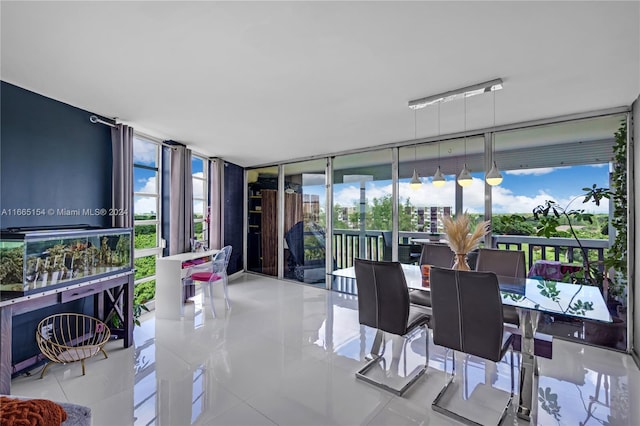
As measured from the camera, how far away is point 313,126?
12.4 feet

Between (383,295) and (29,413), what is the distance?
7.07ft

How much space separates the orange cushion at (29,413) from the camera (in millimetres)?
1222

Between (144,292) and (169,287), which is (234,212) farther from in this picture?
(169,287)

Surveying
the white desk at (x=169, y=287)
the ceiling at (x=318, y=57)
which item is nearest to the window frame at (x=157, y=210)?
the white desk at (x=169, y=287)

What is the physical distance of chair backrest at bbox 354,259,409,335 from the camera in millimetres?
2457

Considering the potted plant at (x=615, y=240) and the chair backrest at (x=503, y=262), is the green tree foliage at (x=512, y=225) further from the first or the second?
the chair backrest at (x=503, y=262)

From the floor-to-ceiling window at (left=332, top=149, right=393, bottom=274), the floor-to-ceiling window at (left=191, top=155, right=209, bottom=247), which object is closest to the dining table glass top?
the floor-to-ceiling window at (left=332, top=149, right=393, bottom=274)

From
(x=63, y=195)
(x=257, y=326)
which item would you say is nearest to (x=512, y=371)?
(x=257, y=326)

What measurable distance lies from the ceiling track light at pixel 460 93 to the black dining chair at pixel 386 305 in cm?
152

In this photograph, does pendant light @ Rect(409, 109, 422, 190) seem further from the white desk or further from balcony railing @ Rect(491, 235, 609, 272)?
the white desk

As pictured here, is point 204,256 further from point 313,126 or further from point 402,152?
point 402,152

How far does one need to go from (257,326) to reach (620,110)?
446 cm

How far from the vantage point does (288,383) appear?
2.45 meters

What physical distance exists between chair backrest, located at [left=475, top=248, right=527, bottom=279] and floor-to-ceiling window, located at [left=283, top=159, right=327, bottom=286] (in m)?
2.74
